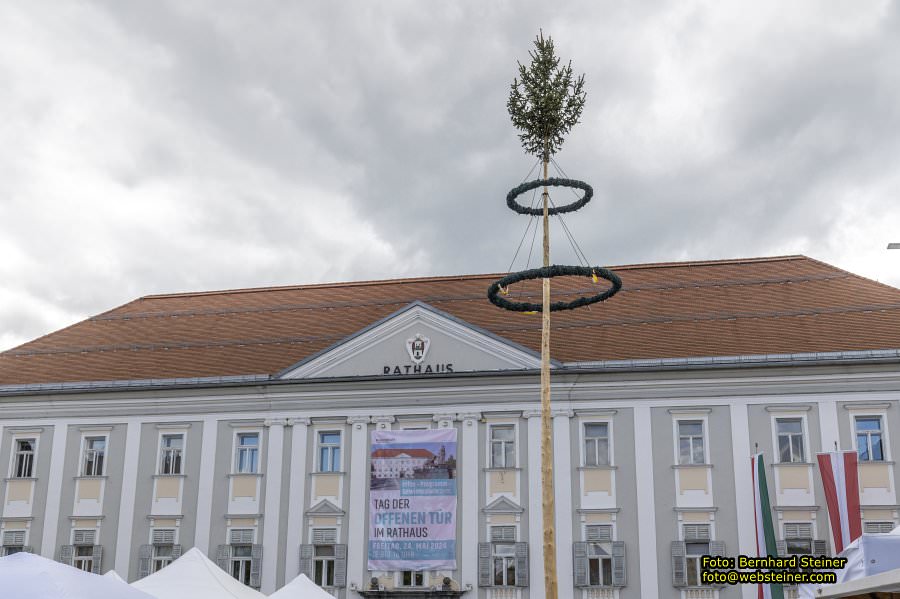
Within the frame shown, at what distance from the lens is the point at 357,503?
29.2 metres

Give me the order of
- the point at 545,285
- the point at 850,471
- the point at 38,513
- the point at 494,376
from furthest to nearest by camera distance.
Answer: the point at 38,513 → the point at 494,376 → the point at 850,471 → the point at 545,285

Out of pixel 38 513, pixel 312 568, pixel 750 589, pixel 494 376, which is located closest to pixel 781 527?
pixel 750 589

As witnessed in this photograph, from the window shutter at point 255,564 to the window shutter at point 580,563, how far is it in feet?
30.2

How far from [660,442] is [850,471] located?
504 centimetres

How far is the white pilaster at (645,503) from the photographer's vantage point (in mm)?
26844

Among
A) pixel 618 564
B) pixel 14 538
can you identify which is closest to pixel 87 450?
pixel 14 538

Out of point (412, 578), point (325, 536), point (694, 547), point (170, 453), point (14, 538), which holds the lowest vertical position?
point (412, 578)

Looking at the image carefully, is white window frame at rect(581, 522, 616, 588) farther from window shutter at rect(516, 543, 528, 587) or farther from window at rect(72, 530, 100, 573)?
window at rect(72, 530, 100, 573)

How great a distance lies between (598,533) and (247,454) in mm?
10897

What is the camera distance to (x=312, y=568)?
94.3 ft

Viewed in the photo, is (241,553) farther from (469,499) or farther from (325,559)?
(469,499)

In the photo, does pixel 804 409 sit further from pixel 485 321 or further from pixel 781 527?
pixel 485 321

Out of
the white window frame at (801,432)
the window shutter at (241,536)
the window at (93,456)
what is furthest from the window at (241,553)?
the white window frame at (801,432)

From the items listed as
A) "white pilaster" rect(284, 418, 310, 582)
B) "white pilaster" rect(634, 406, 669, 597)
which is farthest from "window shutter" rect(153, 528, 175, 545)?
"white pilaster" rect(634, 406, 669, 597)
